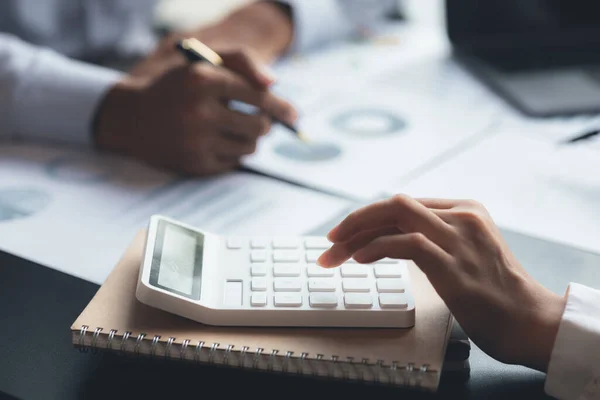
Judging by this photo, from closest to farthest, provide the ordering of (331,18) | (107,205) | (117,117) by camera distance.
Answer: (107,205), (117,117), (331,18)

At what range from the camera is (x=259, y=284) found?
0.42m

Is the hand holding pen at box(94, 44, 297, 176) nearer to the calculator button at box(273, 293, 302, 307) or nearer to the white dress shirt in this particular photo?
the white dress shirt

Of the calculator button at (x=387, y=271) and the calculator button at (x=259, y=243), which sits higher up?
the calculator button at (x=387, y=271)

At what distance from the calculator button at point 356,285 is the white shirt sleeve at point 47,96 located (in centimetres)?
41

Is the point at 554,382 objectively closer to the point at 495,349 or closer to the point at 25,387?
the point at 495,349

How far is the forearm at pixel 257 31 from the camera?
0.93m

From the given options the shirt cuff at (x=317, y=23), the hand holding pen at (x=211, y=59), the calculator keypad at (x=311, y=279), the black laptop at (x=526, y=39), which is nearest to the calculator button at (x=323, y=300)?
the calculator keypad at (x=311, y=279)

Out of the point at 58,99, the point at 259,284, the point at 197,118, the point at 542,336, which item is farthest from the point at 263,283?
the point at 58,99

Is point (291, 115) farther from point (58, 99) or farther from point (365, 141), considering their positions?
point (58, 99)

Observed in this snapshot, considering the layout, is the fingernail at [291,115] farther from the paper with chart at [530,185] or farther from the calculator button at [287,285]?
the calculator button at [287,285]

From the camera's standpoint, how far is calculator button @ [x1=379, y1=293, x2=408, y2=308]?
0.40 metres

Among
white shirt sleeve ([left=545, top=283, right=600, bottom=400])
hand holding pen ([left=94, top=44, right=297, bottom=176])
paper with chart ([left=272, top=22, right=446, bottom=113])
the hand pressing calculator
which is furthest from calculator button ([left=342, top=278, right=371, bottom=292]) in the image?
paper with chart ([left=272, top=22, right=446, bottom=113])

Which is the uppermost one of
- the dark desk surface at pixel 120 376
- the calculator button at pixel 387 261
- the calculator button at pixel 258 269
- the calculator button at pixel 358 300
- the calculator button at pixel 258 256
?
the calculator button at pixel 358 300

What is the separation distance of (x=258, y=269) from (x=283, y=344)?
0.07 meters
